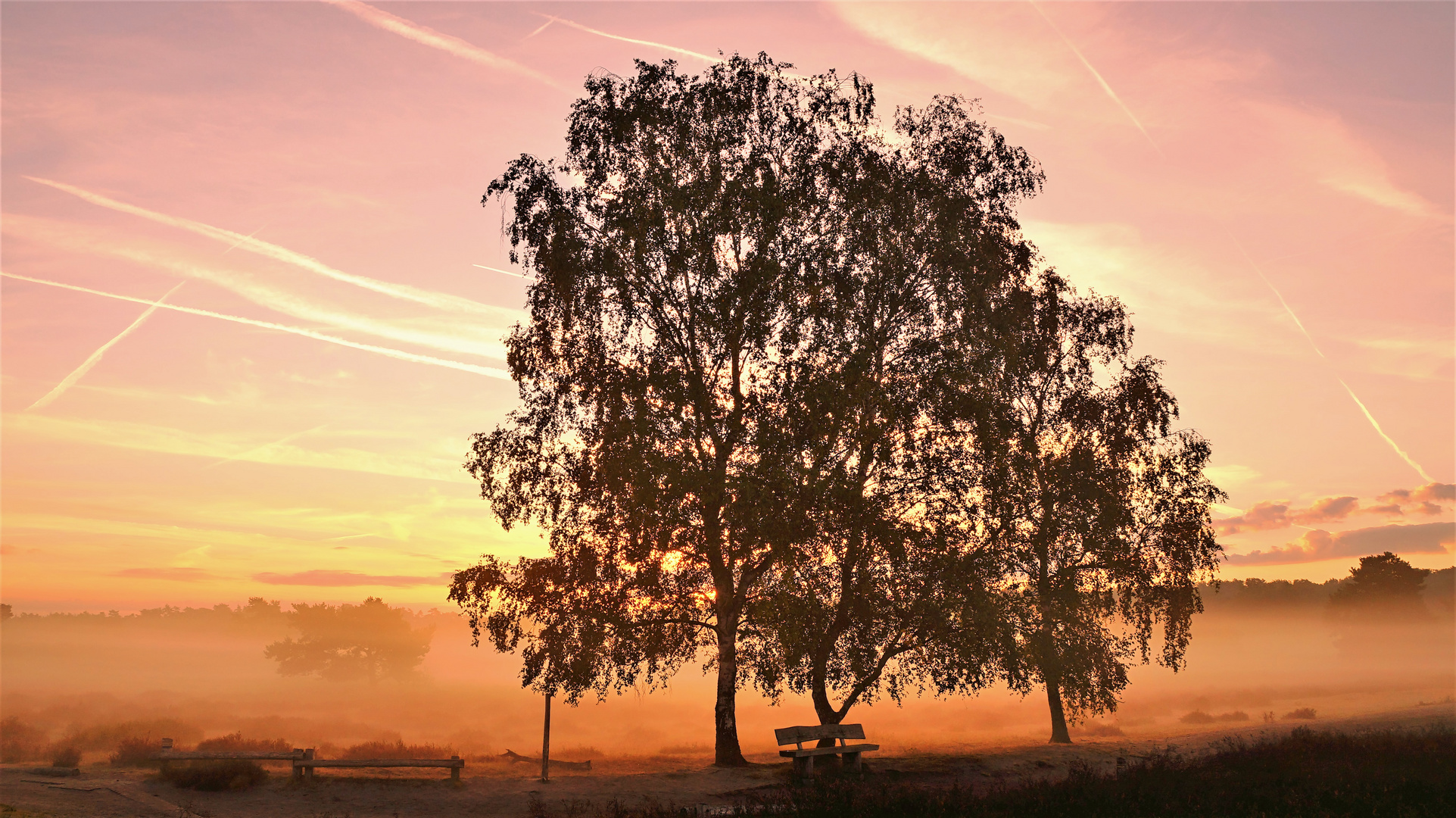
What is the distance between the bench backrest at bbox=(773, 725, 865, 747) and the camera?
70.9ft

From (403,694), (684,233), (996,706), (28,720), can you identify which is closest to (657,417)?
(684,233)

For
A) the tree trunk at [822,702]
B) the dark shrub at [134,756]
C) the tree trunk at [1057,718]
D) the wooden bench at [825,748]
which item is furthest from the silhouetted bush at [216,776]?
the tree trunk at [1057,718]

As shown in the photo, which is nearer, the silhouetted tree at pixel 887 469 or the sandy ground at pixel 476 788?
the sandy ground at pixel 476 788

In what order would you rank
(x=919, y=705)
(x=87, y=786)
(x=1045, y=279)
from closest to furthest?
(x=87, y=786) → (x=1045, y=279) → (x=919, y=705)

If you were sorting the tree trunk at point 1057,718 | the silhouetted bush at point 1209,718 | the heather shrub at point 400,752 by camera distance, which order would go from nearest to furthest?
the heather shrub at point 400,752 → the tree trunk at point 1057,718 → the silhouetted bush at point 1209,718

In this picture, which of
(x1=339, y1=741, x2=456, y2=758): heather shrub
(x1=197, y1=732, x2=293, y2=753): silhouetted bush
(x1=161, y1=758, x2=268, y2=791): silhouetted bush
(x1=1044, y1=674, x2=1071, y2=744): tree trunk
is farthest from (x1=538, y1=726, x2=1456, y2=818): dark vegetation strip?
(x1=197, y1=732, x2=293, y2=753): silhouetted bush

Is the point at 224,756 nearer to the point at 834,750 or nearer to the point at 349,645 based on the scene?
the point at 834,750

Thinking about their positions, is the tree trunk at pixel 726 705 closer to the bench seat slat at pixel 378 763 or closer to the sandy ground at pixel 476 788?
the sandy ground at pixel 476 788

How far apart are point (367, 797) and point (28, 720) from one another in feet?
169

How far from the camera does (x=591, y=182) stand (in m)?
25.8

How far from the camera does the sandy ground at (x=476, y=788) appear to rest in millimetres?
17328

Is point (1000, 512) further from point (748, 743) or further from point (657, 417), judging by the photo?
point (748, 743)

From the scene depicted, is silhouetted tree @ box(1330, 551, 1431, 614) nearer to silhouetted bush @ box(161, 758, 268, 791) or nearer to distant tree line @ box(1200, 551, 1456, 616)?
distant tree line @ box(1200, 551, 1456, 616)

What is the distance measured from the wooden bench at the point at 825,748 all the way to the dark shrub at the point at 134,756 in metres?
16.4
